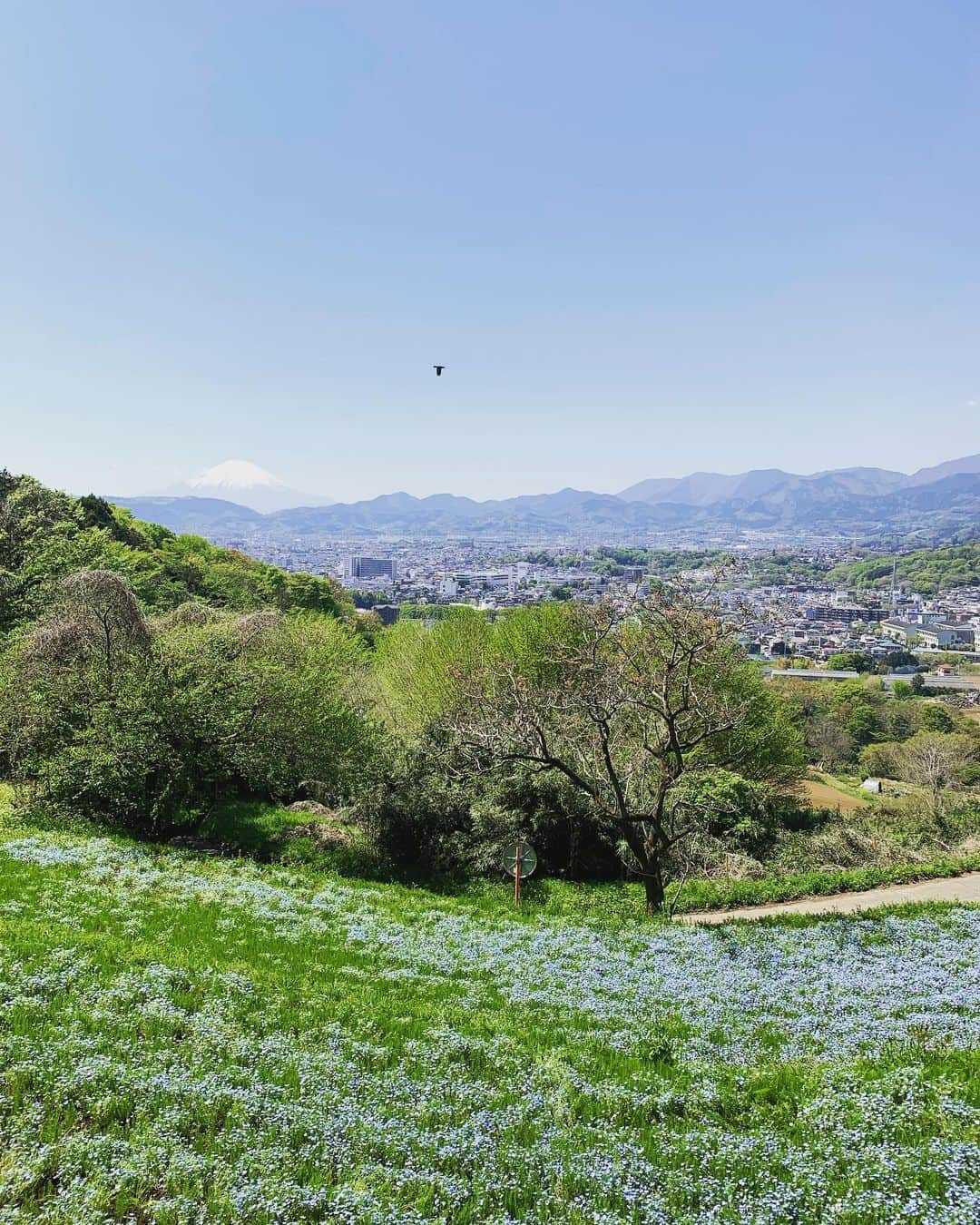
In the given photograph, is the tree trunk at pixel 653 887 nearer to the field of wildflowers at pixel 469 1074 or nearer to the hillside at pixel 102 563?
the field of wildflowers at pixel 469 1074

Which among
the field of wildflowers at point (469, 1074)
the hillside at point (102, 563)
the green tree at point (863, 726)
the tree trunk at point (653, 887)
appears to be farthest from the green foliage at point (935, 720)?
the field of wildflowers at point (469, 1074)

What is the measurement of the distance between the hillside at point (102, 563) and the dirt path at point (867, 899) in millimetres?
24960

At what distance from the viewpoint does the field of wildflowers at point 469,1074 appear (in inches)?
192

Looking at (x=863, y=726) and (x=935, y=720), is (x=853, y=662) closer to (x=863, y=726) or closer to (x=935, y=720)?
(x=935, y=720)

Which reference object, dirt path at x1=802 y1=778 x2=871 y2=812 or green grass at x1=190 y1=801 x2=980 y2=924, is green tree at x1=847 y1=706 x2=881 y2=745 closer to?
dirt path at x1=802 y1=778 x2=871 y2=812

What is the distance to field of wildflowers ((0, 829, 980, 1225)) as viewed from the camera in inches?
192

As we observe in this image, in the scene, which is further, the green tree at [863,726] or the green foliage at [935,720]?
the green tree at [863,726]

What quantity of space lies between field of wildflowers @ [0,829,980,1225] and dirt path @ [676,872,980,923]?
3.28 m

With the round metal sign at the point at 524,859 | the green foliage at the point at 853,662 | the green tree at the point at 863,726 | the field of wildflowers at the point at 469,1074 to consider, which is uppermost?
the field of wildflowers at the point at 469,1074

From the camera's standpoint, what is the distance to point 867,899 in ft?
49.6

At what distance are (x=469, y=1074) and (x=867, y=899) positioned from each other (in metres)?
12.3

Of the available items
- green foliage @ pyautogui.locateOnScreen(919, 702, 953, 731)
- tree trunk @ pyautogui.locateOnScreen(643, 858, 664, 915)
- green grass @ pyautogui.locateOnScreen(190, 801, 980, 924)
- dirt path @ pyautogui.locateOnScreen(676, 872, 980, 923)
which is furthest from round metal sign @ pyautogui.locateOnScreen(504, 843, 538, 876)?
green foliage @ pyautogui.locateOnScreen(919, 702, 953, 731)

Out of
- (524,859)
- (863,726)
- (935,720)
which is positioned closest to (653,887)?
(524,859)

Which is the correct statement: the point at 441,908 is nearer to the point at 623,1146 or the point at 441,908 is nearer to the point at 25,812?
the point at 623,1146
